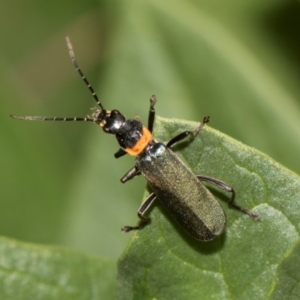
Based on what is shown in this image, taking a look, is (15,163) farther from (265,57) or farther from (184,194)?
(265,57)

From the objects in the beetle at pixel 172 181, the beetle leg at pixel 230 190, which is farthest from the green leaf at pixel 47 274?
the beetle leg at pixel 230 190

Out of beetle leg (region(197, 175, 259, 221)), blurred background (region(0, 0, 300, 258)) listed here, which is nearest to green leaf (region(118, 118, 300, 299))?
beetle leg (region(197, 175, 259, 221))

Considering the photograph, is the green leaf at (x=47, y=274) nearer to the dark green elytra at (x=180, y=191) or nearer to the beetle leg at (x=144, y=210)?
the beetle leg at (x=144, y=210)

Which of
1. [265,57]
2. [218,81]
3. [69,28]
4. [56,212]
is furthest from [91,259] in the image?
[69,28]

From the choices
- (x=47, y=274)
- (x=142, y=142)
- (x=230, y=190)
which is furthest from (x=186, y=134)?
(x=47, y=274)

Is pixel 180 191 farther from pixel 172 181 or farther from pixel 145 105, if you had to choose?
pixel 145 105

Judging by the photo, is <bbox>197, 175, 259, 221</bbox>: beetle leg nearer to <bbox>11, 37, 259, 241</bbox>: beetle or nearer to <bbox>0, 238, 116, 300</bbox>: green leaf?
<bbox>11, 37, 259, 241</bbox>: beetle
